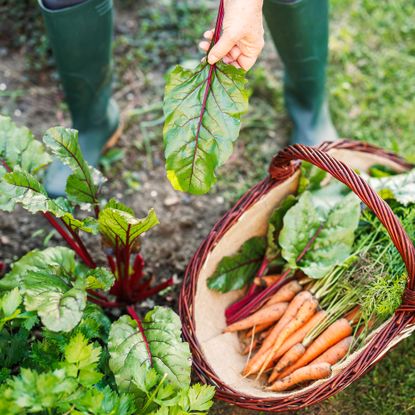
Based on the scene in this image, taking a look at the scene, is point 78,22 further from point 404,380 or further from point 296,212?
point 404,380

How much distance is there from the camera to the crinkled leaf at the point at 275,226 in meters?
1.91

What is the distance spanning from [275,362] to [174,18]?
6.24 ft

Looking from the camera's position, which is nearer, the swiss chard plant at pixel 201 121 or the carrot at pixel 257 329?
the swiss chard plant at pixel 201 121

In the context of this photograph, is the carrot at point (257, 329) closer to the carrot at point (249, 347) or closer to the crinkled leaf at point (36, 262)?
the carrot at point (249, 347)

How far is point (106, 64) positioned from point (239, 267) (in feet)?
3.07

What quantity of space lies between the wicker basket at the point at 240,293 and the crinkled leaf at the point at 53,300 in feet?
1.30

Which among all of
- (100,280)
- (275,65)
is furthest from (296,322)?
(275,65)

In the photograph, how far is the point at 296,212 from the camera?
1861 millimetres

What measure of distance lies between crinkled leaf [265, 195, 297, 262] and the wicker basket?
40 millimetres

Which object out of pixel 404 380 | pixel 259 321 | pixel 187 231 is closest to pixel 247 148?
pixel 187 231

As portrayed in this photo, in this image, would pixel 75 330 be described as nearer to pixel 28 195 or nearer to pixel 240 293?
pixel 28 195

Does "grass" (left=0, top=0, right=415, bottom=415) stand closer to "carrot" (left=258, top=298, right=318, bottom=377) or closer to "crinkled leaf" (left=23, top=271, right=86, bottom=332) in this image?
"carrot" (left=258, top=298, right=318, bottom=377)

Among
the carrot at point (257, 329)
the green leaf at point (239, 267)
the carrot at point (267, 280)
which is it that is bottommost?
the carrot at point (257, 329)

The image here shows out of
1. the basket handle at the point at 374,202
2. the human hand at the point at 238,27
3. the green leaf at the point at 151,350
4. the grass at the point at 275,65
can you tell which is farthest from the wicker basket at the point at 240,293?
the grass at the point at 275,65
